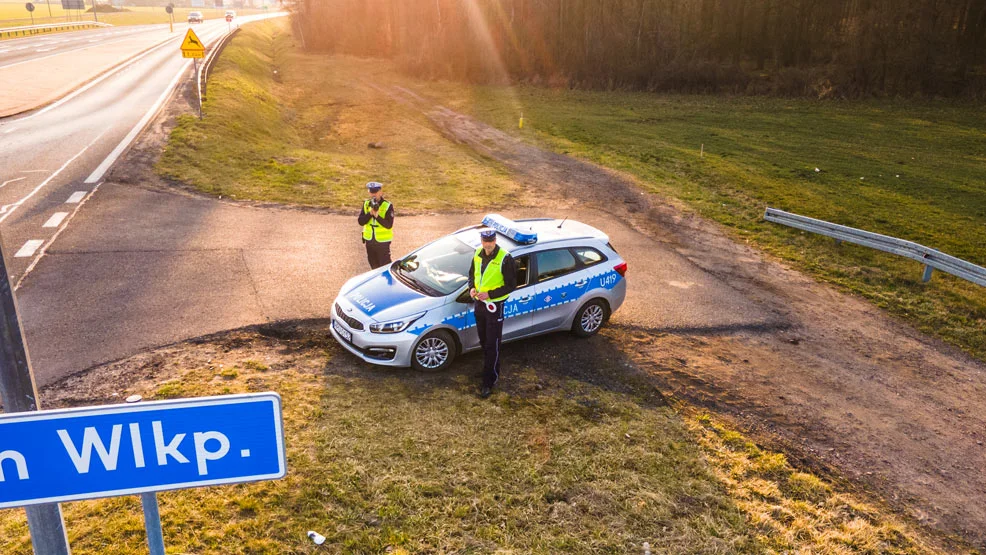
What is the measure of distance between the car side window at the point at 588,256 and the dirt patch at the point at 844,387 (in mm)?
1246

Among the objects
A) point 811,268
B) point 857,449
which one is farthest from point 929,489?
point 811,268

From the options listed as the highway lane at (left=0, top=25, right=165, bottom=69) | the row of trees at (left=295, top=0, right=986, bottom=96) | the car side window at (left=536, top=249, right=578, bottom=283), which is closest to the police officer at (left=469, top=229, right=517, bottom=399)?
the car side window at (left=536, top=249, right=578, bottom=283)

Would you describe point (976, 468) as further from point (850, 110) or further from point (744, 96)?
point (744, 96)

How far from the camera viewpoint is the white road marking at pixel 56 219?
12.8 meters

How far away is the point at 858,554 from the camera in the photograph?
564 centimetres

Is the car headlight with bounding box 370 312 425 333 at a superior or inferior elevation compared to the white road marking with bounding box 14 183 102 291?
inferior

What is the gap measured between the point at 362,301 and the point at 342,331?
18.7 inches

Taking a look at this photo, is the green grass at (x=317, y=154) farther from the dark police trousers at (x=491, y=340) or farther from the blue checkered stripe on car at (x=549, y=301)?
the dark police trousers at (x=491, y=340)

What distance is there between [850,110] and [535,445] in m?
37.1

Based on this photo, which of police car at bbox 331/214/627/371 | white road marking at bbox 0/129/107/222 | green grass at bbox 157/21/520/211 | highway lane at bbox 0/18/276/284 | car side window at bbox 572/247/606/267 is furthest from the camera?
green grass at bbox 157/21/520/211

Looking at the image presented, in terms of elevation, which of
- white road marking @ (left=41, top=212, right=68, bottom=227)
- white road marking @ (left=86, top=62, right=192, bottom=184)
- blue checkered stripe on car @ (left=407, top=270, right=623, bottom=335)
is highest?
white road marking @ (left=86, top=62, right=192, bottom=184)

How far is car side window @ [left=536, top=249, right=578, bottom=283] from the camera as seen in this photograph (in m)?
9.16

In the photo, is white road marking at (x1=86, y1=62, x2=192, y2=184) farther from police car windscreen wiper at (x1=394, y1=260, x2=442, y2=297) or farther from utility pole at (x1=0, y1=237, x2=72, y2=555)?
utility pole at (x1=0, y1=237, x2=72, y2=555)

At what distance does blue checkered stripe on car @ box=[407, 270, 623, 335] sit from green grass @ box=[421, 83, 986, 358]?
5974mm
